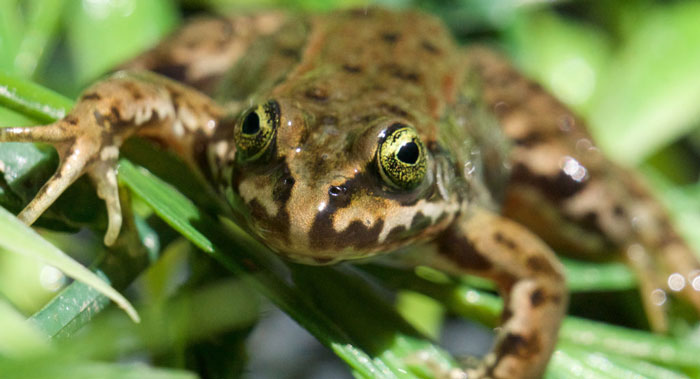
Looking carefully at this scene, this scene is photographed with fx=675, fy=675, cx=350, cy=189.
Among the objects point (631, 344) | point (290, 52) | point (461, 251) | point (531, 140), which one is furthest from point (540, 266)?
point (290, 52)

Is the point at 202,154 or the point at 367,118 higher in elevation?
the point at 367,118

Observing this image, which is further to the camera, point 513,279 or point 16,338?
point 513,279

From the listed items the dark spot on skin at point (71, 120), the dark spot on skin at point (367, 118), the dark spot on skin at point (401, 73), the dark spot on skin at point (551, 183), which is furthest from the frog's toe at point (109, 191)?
the dark spot on skin at point (551, 183)

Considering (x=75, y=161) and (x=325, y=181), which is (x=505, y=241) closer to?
(x=325, y=181)

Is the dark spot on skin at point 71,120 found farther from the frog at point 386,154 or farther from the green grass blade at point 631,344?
the green grass blade at point 631,344

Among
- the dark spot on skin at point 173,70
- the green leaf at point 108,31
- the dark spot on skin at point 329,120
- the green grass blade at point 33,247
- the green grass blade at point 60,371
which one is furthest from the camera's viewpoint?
the green leaf at point 108,31

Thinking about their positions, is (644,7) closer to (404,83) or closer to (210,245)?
(404,83)
